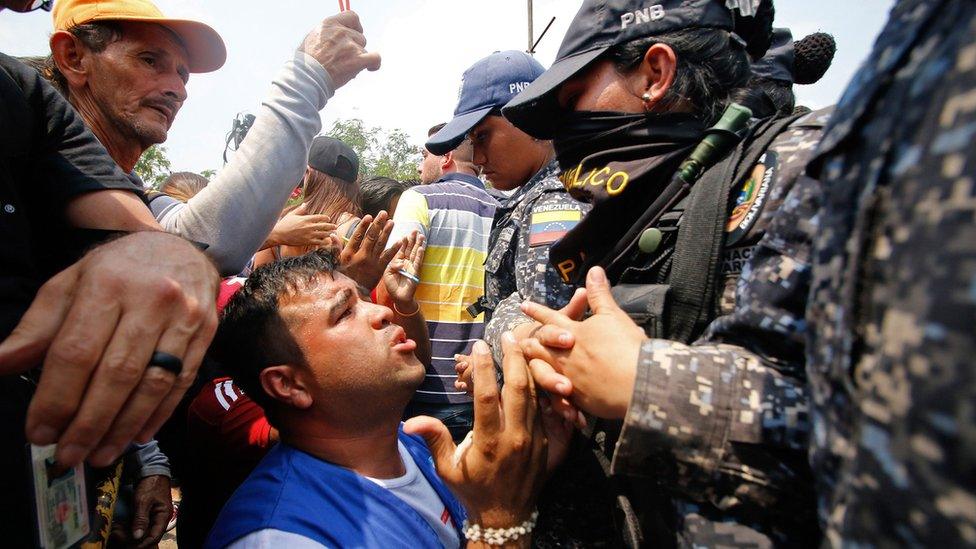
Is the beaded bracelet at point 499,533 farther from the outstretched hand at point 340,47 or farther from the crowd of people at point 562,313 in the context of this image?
the outstretched hand at point 340,47

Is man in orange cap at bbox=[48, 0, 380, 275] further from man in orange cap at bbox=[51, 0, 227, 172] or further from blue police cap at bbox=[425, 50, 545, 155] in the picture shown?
blue police cap at bbox=[425, 50, 545, 155]

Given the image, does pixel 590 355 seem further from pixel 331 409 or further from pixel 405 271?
pixel 405 271

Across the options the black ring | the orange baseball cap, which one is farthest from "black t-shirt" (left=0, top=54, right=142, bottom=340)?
the orange baseball cap

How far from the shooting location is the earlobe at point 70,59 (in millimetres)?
2086

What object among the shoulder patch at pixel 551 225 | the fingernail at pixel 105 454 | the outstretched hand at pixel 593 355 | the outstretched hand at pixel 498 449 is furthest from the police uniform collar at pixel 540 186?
the fingernail at pixel 105 454

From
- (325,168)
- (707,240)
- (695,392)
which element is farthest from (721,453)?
(325,168)

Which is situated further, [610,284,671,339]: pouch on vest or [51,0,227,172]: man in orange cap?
[51,0,227,172]: man in orange cap

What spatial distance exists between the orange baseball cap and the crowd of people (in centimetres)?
1

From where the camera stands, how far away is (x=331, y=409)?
2.07m

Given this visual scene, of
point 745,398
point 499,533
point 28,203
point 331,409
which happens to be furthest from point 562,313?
point 28,203

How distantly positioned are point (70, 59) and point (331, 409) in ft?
5.87

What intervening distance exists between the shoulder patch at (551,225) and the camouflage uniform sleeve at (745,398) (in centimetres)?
111

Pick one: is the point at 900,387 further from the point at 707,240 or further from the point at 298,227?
the point at 298,227

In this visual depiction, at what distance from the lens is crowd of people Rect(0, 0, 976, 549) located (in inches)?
21.0
